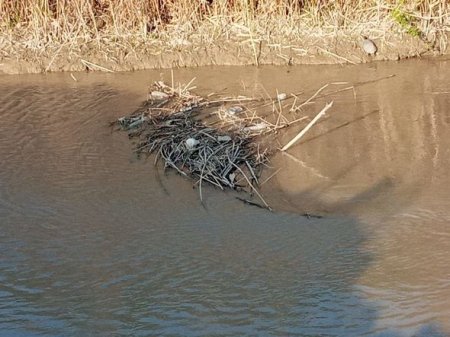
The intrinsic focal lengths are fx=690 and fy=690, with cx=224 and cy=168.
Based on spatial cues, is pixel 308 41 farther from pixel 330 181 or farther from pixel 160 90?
pixel 330 181

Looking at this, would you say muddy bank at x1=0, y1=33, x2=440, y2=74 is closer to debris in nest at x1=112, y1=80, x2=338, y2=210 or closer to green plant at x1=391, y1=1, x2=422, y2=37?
green plant at x1=391, y1=1, x2=422, y2=37

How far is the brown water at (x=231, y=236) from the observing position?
11.9 ft

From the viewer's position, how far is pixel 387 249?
4.24 m

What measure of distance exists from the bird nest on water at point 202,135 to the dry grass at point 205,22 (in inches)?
67.6

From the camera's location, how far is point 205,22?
888cm

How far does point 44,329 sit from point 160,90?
161 inches

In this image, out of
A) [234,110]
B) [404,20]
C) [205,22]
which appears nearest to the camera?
[234,110]

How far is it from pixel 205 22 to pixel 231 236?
16.4ft

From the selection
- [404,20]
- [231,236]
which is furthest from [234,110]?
[404,20]

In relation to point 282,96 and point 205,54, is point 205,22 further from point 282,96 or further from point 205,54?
point 282,96

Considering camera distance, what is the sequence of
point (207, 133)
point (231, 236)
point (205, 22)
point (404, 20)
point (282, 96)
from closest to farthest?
point (231, 236) < point (207, 133) < point (282, 96) < point (404, 20) < point (205, 22)

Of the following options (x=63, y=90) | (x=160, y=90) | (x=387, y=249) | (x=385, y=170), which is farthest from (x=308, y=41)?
(x=387, y=249)

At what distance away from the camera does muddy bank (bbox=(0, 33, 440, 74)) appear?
27.6 ft

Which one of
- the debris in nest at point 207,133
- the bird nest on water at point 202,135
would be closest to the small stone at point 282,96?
the debris in nest at point 207,133
